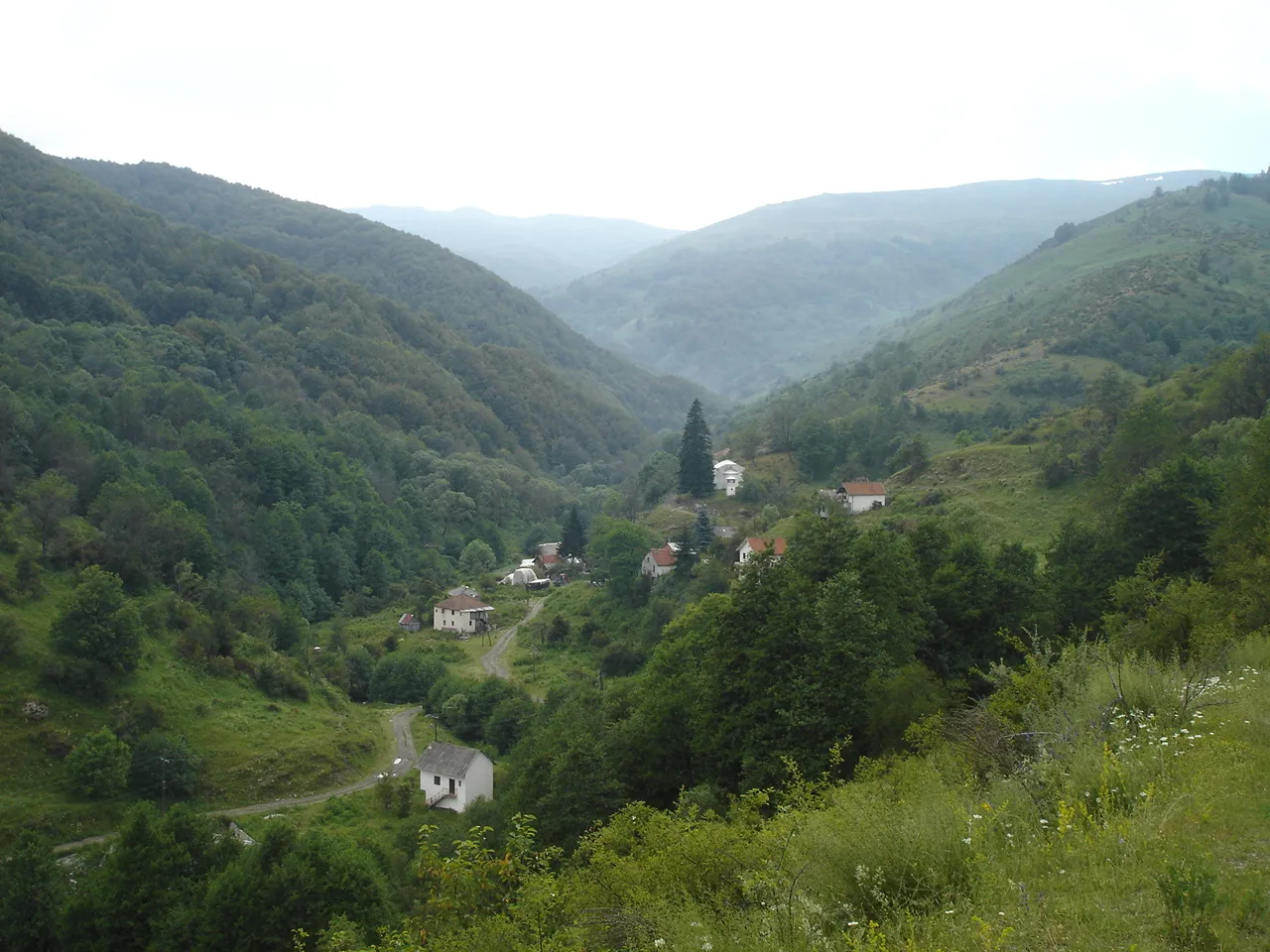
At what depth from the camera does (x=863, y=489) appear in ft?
160

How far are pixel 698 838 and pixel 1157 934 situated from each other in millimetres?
4831

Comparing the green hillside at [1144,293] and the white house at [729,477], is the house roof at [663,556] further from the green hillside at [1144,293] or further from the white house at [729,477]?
the green hillside at [1144,293]

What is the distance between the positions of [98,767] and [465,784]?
38.6 ft

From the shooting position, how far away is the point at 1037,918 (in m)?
5.65

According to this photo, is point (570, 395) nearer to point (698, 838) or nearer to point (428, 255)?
point (428, 255)

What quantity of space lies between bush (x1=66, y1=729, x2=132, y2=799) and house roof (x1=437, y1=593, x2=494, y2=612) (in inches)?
964

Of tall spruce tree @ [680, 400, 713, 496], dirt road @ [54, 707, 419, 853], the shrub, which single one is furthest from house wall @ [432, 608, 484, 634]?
the shrub

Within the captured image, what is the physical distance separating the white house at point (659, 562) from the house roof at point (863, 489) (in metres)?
10.4

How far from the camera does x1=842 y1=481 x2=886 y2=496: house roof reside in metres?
48.6

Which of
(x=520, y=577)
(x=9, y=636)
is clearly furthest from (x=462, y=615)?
(x=9, y=636)

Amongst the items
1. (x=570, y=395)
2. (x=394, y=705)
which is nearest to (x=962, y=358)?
(x=570, y=395)

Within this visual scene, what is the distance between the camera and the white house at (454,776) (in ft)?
101

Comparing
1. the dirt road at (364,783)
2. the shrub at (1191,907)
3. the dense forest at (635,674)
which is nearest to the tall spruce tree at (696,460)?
the dense forest at (635,674)

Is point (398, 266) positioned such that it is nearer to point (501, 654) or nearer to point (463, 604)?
point (463, 604)
